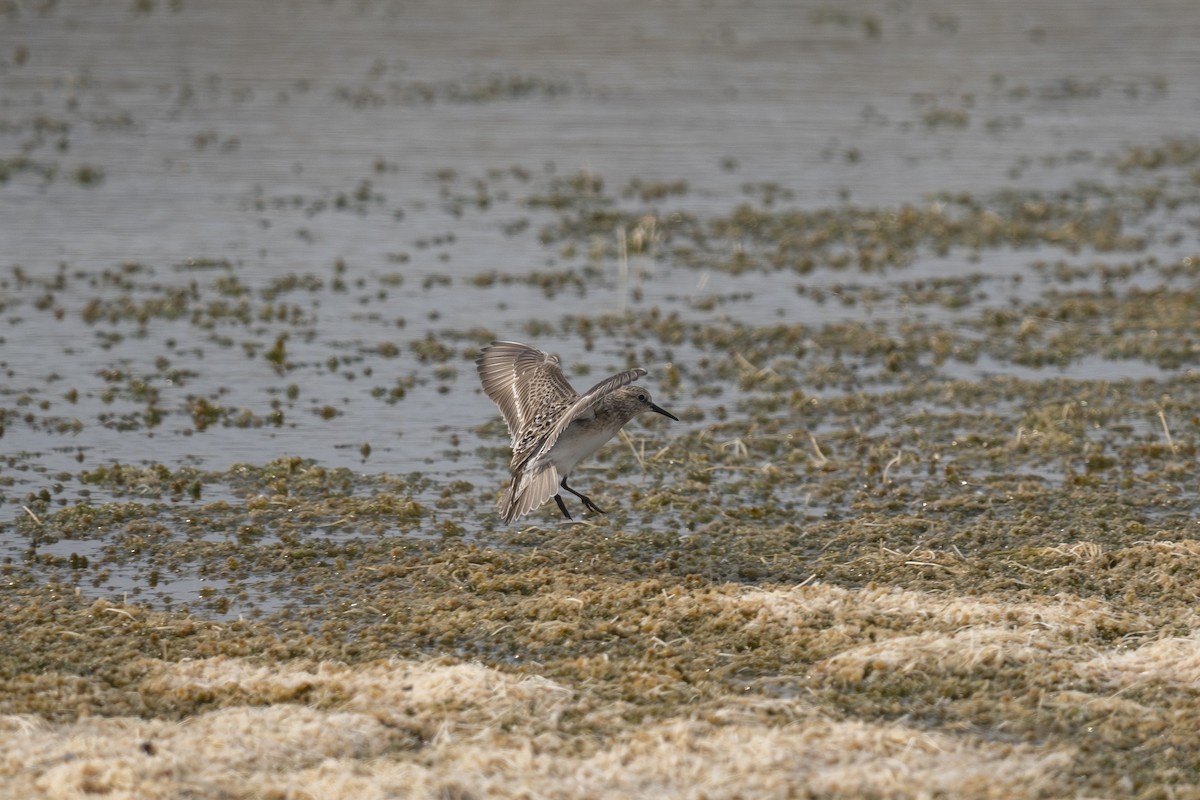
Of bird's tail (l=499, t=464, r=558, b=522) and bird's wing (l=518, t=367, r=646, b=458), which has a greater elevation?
bird's wing (l=518, t=367, r=646, b=458)

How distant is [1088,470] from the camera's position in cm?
1231

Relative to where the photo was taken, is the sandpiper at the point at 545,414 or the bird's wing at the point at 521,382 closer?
the sandpiper at the point at 545,414

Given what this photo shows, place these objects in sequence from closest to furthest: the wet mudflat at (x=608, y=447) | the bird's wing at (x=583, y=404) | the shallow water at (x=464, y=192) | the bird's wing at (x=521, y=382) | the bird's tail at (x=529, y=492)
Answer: the wet mudflat at (x=608, y=447) → the bird's wing at (x=583, y=404) → the bird's tail at (x=529, y=492) → the bird's wing at (x=521, y=382) → the shallow water at (x=464, y=192)

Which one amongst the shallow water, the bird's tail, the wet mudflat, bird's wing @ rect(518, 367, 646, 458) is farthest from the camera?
the shallow water

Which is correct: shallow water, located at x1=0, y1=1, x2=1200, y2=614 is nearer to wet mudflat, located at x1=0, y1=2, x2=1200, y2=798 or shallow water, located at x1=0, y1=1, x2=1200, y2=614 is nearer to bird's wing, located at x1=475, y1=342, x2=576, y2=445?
wet mudflat, located at x1=0, y1=2, x2=1200, y2=798

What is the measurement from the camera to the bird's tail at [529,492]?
1011cm

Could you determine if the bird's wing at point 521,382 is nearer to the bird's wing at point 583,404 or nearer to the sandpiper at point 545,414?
the sandpiper at point 545,414

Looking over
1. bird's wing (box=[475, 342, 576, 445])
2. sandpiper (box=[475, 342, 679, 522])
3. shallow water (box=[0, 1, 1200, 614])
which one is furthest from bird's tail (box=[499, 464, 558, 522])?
shallow water (box=[0, 1, 1200, 614])

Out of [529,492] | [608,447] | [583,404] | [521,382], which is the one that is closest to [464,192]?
[608,447]

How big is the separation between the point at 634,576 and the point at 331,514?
90.9 inches

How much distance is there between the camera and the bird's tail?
1011 cm

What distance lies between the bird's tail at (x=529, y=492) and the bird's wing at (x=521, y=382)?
604 mm

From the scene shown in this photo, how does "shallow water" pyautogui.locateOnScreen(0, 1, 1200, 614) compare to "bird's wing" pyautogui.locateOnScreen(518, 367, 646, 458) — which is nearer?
"bird's wing" pyautogui.locateOnScreen(518, 367, 646, 458)

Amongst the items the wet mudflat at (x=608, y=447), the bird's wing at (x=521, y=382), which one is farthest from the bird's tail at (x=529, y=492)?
the bird's wing at (x=521, y=382)
